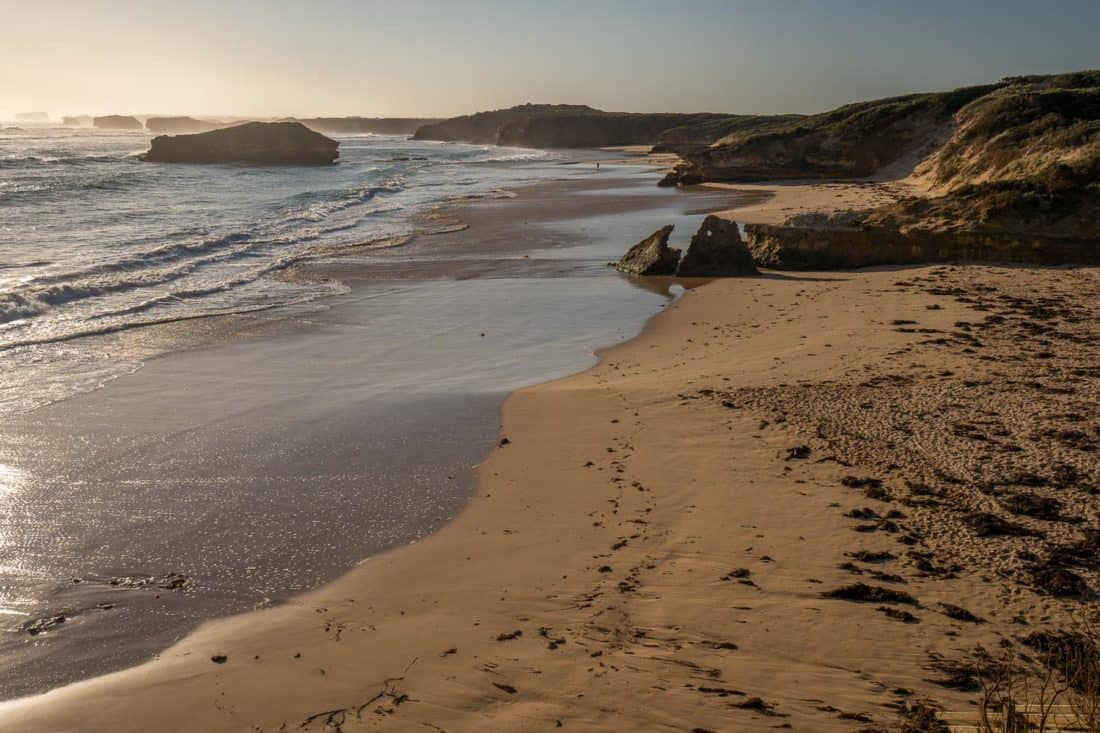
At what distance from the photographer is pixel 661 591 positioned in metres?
5.06

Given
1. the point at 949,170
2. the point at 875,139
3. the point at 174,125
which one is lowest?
the point at 949,170

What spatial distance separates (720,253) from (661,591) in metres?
11.9

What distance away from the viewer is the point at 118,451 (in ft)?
25.2

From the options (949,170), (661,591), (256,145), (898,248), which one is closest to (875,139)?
(949,170)

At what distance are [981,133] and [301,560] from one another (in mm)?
32448

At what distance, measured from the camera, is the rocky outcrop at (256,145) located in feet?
195

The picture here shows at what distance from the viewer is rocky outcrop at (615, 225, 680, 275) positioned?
16797 millimetres

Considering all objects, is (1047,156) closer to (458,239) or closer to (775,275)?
(775,275)

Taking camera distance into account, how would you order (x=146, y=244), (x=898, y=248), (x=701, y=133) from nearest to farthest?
(x=898, y=248) → (x=146, y=244) → (x=701, y=133)

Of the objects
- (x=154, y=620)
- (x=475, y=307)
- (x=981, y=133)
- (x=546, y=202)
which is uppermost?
(x=981, y=133)

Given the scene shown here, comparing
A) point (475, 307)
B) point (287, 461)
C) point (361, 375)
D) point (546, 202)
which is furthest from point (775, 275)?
point (546, 202)

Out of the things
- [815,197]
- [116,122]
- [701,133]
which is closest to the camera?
[815,197]

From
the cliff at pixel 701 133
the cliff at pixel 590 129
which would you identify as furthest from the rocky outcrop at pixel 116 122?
the cliff at pixel 701 133

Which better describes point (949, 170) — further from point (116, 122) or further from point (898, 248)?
point (116, 122)
